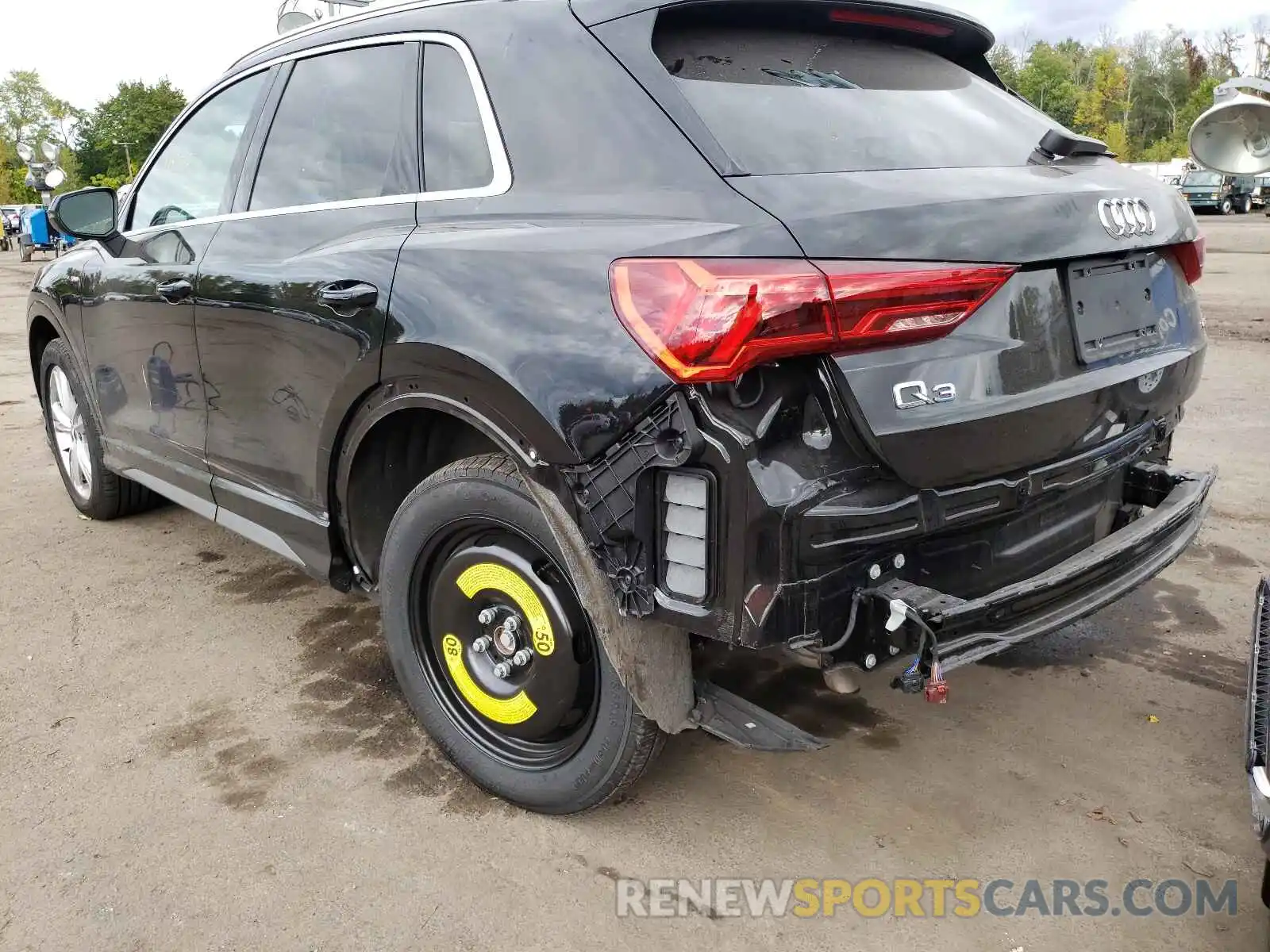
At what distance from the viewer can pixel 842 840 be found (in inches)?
98.7

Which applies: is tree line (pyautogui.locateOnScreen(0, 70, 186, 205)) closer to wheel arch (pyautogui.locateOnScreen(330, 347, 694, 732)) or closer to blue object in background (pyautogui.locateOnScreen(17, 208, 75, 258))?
blue object in background (pyautogui.locateOnScreen(17, 208, 75, 258))

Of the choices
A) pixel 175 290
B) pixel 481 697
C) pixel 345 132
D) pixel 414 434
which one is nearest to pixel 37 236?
pixel 175 290

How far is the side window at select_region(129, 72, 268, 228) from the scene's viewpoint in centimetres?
346

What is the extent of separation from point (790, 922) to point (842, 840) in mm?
323

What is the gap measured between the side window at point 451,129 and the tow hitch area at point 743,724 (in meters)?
1.35

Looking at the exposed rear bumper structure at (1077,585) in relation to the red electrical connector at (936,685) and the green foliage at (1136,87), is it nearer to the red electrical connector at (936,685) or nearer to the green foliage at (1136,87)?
the red electrical connector at (936,685)

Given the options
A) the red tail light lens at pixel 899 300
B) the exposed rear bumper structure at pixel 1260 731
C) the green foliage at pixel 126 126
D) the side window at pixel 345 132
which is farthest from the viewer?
the green foliage at pixel 126 126

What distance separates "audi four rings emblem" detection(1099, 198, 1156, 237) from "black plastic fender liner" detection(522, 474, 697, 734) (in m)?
1.33

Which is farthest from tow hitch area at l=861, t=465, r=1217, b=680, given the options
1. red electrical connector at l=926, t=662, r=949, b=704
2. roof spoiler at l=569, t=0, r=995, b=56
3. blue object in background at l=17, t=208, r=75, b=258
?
blue object in background at l=17, t=208, r=75, b=258

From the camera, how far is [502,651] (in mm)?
2580

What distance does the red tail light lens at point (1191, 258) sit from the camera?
2.63 metres

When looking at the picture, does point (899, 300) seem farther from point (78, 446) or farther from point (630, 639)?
point (78, 446)

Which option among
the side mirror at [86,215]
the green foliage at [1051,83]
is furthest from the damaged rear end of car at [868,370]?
the green foliage at [1051,83]

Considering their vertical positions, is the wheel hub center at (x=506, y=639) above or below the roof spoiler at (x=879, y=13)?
below
